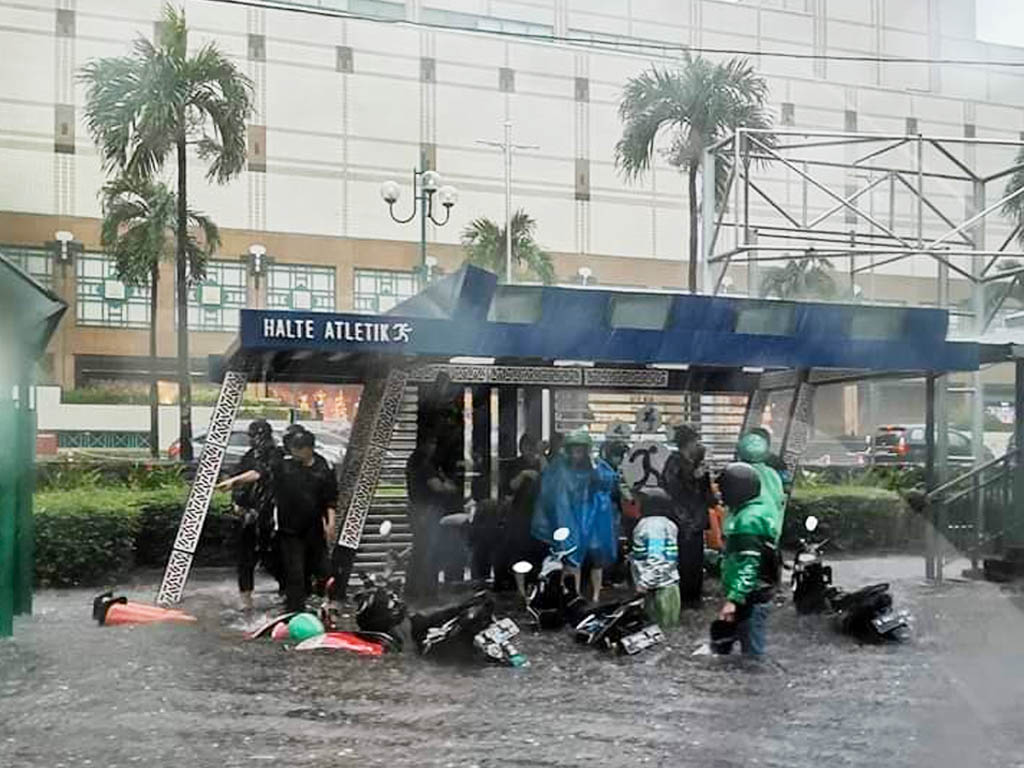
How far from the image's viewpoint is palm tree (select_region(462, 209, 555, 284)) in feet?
13.7

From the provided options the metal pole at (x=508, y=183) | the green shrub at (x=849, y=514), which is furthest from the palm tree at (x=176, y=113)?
the green shrub at (x=849, y=514)

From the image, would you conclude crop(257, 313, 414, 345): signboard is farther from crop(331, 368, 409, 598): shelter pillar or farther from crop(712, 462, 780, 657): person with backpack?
crop(712, 462, 780, 657): person with backpack

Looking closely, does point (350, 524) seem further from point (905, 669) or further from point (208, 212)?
point (905, 669)

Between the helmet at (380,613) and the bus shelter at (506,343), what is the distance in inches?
33.6

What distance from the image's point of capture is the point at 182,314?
14.5ft

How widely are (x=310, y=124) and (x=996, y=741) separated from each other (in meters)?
2.06

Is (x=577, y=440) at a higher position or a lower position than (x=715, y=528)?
higher

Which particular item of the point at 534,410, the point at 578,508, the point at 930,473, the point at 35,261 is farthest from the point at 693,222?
the point at 930,473

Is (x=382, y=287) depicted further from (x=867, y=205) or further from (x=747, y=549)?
(x=867, y=205)

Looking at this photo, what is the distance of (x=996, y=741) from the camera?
7.49ft

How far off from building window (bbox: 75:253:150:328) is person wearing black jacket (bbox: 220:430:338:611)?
641mm

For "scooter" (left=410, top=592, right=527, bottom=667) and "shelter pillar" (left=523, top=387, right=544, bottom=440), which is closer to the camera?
"scooter" (left=410, top=592, right=527, bottom=667)

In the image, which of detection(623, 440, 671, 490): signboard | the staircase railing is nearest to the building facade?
detection(623, 440, 671, 490): signboard

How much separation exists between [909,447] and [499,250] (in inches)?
67.3
